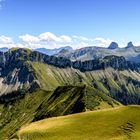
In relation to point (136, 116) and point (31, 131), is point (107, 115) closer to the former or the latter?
point (136, 116)

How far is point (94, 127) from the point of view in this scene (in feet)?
365

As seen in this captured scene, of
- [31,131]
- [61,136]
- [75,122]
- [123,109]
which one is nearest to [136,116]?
[123,109]

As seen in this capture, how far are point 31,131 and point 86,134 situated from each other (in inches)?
849

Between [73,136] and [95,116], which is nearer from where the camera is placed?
[73,136]

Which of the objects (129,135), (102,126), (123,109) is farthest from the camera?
(123,109)

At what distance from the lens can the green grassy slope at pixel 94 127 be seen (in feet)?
343

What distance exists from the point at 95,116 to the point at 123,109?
12.5 meters

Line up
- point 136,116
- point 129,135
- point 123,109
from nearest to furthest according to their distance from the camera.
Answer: point 129,135, point 136,116, point 123,109

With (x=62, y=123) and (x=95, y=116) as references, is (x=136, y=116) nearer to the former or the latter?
(x=95, y=116)

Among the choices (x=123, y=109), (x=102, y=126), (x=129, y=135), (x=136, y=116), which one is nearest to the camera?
(x=129, y=135)

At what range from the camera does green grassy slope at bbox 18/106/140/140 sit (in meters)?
105

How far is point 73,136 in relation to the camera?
106 meters

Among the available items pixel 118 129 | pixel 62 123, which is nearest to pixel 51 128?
pixel 62 123

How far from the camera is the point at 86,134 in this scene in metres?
106
